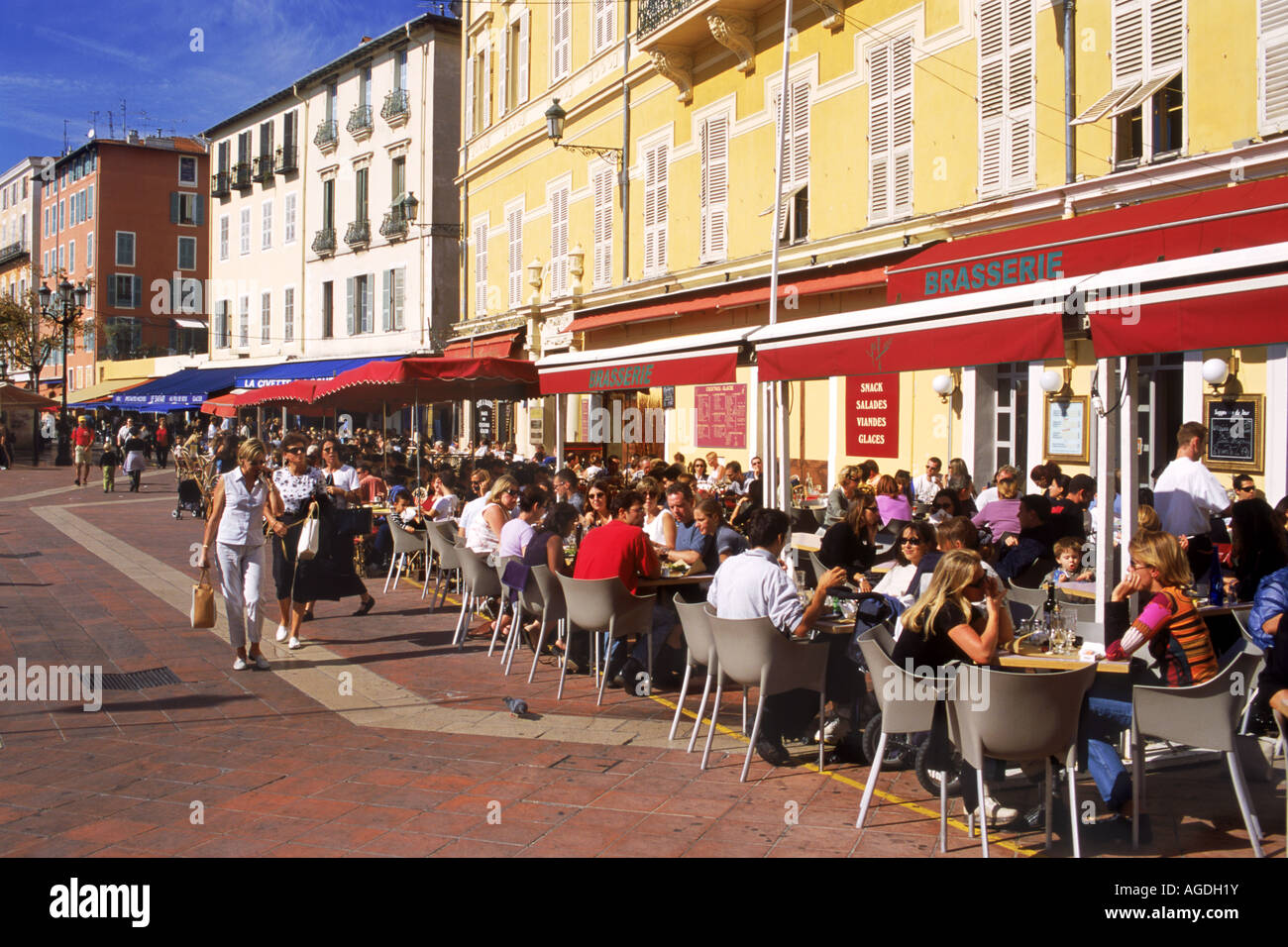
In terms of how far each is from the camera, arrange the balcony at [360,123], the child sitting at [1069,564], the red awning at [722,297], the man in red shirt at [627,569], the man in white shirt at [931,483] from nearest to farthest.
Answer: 1. the man in red shirt at [627,569]
2. the child sitting at [1069,564]
3. the man in white shirt at [931,483]
4. the red awning at [722,297]
5. the balcony at [360,123]

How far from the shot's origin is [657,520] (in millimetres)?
8953

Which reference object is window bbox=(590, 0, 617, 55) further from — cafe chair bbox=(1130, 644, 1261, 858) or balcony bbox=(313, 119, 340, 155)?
cafe chair bbox=(1130, 644, 1261, 858)

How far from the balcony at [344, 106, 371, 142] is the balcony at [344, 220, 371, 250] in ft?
8.36

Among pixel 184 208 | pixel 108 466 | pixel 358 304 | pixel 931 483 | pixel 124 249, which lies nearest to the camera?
pixel 931 483

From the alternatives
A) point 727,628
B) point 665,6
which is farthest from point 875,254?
point 727,628

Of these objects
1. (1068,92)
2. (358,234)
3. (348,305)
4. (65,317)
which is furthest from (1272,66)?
(65,317)

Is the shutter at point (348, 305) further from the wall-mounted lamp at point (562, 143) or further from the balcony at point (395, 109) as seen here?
the wall-mounted lamp at point (562, 143)

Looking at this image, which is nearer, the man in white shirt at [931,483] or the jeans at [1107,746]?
the jeans at [1107,746]

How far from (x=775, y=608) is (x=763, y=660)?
0.35 meters

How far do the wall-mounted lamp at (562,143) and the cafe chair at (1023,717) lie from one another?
58.4 ft

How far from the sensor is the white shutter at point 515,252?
27.0 metres

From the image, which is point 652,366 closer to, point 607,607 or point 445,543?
point 445,543

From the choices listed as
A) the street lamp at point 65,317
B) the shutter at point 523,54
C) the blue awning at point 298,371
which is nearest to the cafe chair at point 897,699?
the shutter at point 523,54
